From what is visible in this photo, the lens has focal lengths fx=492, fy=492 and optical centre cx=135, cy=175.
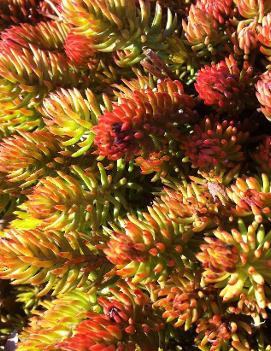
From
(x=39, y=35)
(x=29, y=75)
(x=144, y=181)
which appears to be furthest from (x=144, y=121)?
(x=39, y=35)

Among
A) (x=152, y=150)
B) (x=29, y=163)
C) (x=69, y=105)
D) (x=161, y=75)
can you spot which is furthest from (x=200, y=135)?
(x=29, y=163)

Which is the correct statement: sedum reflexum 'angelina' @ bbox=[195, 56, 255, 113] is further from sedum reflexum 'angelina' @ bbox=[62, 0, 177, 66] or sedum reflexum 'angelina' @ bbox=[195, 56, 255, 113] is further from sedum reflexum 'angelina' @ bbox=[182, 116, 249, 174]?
sedum reflexum 'angelina' @ bbox=[62, 0, 177, 66]

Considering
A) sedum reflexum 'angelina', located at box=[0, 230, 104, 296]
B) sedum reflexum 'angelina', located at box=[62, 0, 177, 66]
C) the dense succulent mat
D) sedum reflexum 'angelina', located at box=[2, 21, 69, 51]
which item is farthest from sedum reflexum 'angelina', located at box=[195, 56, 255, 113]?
sedum reflexum 'angelina', located at box=[2, 21, 69, 51]

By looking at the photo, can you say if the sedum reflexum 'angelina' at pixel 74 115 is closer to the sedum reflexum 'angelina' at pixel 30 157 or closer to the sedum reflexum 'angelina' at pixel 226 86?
the sedum reflexum 'angelina' at pixel 30 157

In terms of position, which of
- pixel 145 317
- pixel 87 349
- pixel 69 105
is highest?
pixel 69 105

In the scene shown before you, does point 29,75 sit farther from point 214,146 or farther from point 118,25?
point 214,146

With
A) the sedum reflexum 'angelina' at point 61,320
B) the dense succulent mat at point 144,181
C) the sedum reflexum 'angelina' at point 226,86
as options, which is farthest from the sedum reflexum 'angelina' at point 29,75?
the sedum reflexum 'angelina' at point 61,320

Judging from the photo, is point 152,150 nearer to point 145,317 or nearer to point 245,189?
point 245,189

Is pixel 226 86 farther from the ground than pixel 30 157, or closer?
closer
